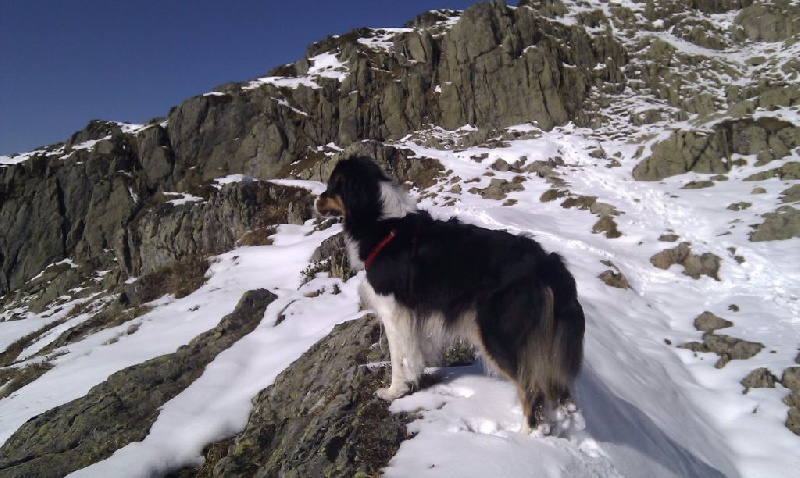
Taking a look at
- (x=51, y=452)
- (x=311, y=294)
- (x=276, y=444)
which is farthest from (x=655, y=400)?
(x=51, y=452)

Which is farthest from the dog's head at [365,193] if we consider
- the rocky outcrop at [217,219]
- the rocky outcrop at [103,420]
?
the rocky outcrop at [217,219]

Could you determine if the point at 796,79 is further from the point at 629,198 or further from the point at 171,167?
the point at 171,167

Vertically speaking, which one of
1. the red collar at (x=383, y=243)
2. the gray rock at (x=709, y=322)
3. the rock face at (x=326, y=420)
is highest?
the red collar at (x=383, y=243)

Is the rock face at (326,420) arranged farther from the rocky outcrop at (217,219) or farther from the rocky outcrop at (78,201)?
the rocky outcrop at (78,201)

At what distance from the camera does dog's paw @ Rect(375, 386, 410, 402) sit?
13.5 ft

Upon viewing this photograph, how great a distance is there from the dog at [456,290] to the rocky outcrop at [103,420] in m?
4.13

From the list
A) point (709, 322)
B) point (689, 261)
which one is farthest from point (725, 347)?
point (689, 261)

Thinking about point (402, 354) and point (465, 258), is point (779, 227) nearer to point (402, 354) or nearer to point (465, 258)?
point (465, 258)

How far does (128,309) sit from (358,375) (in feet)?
50.0

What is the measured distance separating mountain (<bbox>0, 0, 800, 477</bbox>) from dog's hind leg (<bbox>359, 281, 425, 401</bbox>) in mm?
152

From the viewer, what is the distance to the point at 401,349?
414cm

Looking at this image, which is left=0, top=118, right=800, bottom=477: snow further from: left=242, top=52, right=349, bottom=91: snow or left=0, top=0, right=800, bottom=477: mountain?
left=242, top=52, right=349, bottom=91: snow

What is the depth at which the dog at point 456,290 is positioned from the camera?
3.62 m

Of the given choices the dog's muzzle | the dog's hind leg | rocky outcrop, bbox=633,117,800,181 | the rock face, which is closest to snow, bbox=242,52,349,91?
rocky outcrop, bbox=633,117,800,181
